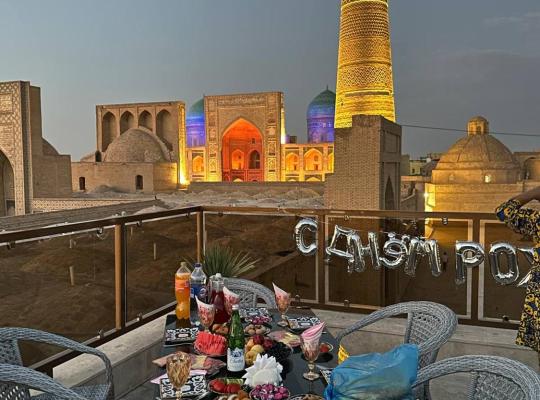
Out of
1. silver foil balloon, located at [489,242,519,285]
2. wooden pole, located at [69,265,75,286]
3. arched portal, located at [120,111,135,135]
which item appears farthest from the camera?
arched portal, located at [120,111,135,135]

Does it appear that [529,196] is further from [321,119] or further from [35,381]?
[321,119]

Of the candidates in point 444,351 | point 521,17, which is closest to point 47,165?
point 444,351

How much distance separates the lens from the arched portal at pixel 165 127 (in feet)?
109

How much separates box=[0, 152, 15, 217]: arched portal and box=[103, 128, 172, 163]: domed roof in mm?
9670

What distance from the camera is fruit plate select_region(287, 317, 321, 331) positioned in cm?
230

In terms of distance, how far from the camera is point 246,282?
9.74 ft

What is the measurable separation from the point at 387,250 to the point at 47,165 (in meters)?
20.0

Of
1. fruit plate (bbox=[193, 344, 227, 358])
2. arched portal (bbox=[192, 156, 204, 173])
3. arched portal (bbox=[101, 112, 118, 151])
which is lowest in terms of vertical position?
fruit plate (bbox=[193, 344, 227, 358])

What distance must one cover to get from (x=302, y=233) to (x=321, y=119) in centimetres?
3209

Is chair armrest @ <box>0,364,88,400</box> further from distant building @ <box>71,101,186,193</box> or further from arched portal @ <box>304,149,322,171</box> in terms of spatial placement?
arched portal @ <box>304,149,322,171</box>

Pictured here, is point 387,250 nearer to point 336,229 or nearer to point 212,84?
point 336,229

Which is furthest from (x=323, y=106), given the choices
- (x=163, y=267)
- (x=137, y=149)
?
(x=163, y=267)

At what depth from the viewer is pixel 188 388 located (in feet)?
5.43

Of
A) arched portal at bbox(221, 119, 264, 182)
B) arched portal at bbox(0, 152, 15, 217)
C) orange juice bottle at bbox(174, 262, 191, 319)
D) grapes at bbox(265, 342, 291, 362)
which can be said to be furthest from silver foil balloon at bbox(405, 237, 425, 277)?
arched portal at bbox(221, 119, 264, 182)
